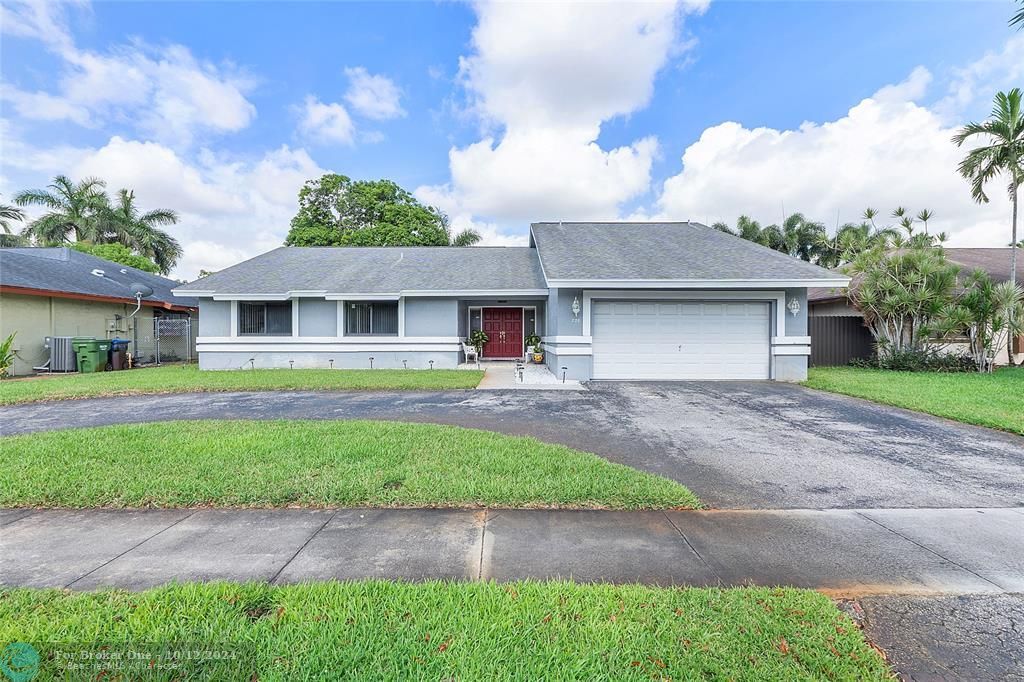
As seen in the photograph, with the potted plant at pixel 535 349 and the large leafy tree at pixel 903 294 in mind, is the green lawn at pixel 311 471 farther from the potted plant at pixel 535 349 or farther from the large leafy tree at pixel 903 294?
the large leafy tree at pixel 903 294

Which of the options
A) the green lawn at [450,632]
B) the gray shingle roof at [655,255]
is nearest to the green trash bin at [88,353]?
the gray shingle roof at [655,255]

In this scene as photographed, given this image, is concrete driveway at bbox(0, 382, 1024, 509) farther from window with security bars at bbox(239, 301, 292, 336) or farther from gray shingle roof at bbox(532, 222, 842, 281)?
window with security bars at bbox(239, 301, 292, 336)

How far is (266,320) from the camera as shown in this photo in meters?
14.1

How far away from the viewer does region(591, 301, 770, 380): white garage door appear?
1164cm

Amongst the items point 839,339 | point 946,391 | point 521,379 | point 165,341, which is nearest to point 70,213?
point 165,341

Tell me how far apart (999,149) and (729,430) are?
14926mm

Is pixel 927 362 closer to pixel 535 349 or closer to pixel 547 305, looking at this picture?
pixel 547 305

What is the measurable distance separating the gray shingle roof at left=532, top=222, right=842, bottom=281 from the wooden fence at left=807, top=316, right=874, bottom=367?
9.29 ft

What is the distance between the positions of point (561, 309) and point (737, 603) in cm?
966

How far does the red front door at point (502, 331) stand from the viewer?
630 inches

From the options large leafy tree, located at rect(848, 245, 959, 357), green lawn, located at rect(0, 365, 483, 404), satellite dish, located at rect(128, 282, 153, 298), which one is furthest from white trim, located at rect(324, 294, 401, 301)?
large leafy tree, located at rect(848, 245, 959, 357)

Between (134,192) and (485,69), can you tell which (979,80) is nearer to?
(485,69)

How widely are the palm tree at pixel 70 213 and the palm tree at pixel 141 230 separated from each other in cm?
71

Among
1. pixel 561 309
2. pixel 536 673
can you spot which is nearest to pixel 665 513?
pixel 536 673
